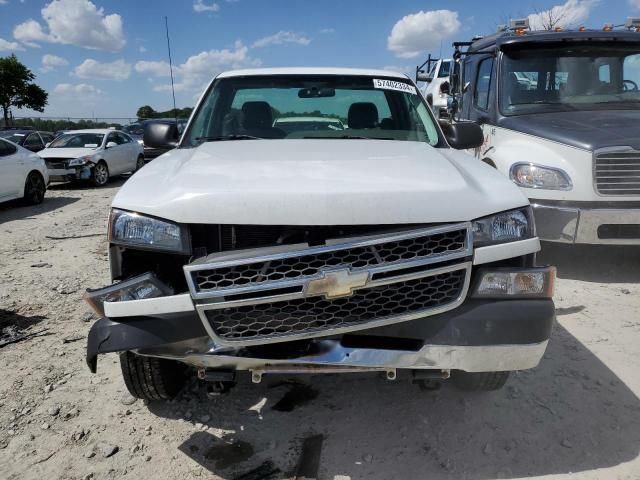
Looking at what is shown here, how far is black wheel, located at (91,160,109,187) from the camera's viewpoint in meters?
13.0

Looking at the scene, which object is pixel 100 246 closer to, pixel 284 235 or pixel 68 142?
pixel 284 235

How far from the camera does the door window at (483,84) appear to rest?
20.4 ft

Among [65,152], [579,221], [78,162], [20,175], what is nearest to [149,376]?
[579,221]

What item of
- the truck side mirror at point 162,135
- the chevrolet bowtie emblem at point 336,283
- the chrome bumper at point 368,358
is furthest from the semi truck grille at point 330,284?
the truck side mirror at point 162,135

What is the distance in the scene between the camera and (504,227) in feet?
7.25

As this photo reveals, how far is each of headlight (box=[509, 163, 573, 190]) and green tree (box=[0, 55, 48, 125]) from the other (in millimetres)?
44818

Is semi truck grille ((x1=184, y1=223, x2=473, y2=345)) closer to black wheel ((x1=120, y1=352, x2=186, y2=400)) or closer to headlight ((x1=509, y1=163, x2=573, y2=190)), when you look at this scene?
black wheel ((x1=120, y1=352, x2=186, y2=400))

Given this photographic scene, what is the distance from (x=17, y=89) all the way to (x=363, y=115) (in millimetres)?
47395

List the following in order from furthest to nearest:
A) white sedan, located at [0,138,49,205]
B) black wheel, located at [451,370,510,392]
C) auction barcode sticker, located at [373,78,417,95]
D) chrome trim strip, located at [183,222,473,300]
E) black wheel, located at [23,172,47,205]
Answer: black wheel, located at [23,172,47,205], white sedan, located at [0,138,49,205], auction barcode sticker, located at [373,78,417,95], black wheel, located at [451,370,510,392], chrome trim strip, located at [183,222,473,300]

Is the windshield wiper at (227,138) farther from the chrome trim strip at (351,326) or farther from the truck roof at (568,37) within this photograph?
the truck roof at (568,37)

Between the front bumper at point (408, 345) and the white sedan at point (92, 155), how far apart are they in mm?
11845

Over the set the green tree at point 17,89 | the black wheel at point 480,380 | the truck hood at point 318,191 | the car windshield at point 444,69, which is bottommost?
the black wheel at point 480,380

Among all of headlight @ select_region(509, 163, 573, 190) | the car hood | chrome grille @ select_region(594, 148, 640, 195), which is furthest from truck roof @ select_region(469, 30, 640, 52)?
the car hood

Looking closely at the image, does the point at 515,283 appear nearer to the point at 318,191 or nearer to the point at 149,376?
the point at 318,191
